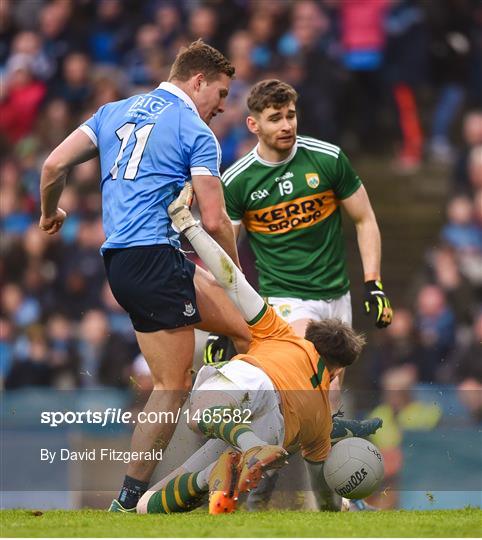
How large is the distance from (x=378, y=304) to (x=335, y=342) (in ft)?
2.37

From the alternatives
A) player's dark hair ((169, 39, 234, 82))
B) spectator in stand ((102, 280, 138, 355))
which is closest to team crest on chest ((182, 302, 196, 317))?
player's dark hair ((169, 39, 234, 82))

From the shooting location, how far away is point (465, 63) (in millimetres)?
14461

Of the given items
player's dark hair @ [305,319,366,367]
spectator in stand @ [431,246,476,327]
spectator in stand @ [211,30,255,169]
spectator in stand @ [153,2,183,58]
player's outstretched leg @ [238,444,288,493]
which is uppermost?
player's dark hair @ [305,319,366,367]

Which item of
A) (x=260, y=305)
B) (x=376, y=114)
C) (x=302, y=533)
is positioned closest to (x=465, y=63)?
(x=376, y=114)

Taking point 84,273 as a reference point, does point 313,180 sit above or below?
above

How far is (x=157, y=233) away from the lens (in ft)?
22.6

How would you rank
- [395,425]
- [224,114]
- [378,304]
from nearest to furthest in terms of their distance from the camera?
[395,425] < [378,304] < [224,114]

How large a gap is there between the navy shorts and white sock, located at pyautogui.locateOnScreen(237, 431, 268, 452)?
2.17 feet

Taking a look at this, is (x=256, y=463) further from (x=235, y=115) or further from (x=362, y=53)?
(x=362, y=53)

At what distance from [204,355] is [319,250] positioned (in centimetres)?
87

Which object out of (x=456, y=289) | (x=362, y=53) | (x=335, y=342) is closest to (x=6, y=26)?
(x=362, y=53)

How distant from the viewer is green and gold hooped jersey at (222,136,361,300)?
26.5 feet

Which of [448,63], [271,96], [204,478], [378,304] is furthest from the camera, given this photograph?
[448,63]

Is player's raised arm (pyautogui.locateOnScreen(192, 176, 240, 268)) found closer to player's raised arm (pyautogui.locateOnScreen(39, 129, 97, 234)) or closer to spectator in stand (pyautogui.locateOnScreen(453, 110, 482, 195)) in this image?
player's raised arm (pyautogui.locateOnScreen(39, 129, 97, 234))
